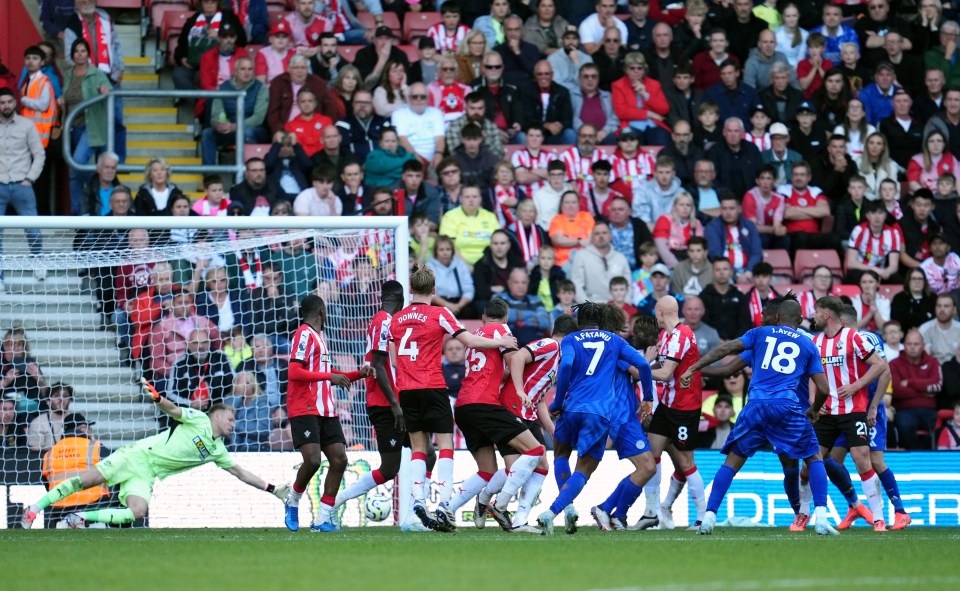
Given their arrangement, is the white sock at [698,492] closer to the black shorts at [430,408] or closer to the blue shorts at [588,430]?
the blue shorts at [588,430]

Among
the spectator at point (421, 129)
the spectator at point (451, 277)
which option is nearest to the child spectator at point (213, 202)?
the spectator at point (451, 277)

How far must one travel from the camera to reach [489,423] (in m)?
11.8

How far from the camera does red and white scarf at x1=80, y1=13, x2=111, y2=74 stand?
18.0 m

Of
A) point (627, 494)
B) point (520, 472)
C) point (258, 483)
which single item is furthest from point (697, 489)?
point (258, 483)

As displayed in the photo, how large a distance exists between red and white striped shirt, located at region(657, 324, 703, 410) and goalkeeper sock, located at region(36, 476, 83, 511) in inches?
201

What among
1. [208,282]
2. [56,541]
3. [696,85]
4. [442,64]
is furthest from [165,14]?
[56,541]

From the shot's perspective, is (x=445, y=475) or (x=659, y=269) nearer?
(x=445, y=475)

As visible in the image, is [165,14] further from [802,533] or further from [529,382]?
[802,533]

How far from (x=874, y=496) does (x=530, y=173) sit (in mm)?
6661

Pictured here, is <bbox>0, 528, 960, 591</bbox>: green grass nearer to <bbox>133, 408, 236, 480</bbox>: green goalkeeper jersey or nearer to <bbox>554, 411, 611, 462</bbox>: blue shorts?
<bbox>554, 411, 611, 462</bbox>: blue shorts

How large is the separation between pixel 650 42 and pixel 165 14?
652cm

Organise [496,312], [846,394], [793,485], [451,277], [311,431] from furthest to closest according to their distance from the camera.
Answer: [451,277] → [846,394] → [793,485] → [311,431] → [496,312]

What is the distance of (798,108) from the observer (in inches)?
776

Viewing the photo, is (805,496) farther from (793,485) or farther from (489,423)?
(489,423)
